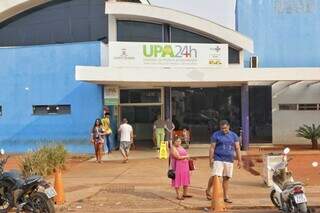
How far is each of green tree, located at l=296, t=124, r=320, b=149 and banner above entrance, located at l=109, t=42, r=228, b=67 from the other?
4.89 metres

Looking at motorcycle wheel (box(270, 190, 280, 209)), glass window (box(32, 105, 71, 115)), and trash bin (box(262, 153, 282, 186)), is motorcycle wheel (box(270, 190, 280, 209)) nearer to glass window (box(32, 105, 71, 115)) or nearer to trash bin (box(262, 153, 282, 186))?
trash bin (box(262, 153, 282, 186))

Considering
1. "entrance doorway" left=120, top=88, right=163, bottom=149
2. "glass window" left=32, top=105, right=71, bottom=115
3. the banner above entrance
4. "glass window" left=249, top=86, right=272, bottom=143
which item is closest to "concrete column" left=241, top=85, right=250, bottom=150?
"glass window" left=249, top=86, right=272, bottom=143

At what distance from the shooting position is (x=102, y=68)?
22.2 meters

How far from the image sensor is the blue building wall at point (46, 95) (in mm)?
24672

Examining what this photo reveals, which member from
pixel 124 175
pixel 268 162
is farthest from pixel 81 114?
pixel 268 162

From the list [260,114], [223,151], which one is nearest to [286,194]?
[223,151]

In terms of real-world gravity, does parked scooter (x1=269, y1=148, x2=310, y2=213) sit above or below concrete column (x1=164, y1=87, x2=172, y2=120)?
below

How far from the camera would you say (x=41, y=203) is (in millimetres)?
10617

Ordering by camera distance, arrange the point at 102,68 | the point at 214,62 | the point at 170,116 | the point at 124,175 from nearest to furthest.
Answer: the point at 124,175 → the point at 102,68 → the point at 214,62 → the point at 170,116

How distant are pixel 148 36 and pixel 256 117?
6.17m

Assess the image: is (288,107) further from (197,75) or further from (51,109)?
(51,109)

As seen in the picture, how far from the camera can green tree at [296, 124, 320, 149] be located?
25.3m

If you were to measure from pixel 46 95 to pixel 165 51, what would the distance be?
17.8ft

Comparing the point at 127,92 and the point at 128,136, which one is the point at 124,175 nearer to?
the point at 128,136
